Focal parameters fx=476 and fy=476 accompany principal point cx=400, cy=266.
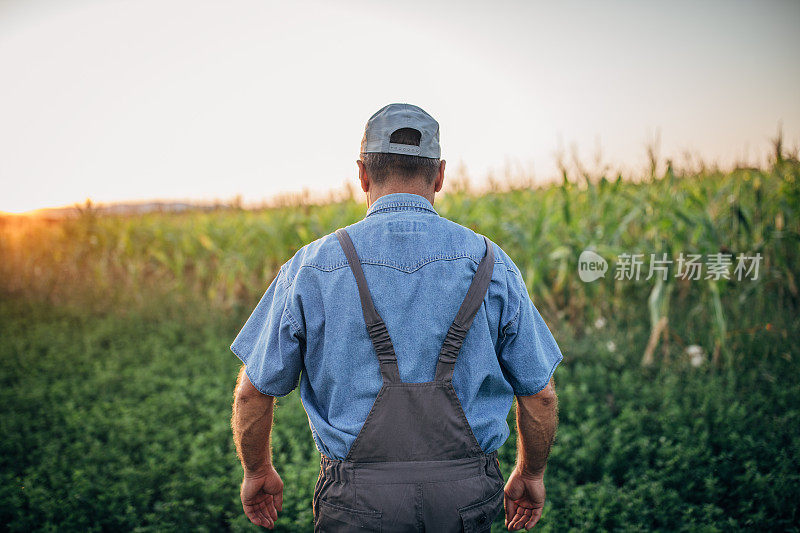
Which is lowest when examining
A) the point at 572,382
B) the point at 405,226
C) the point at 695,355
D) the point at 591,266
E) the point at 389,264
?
the point at 572,382

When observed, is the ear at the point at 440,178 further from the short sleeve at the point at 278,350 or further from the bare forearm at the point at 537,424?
the bare forearm at the point at 537,424

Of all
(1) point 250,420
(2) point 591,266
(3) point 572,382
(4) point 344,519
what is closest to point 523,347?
(4) point 344,519

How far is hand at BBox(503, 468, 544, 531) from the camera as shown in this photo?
166 centimetres

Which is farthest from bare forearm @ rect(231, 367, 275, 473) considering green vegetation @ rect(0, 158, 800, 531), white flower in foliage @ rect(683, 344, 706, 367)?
white flower in foliage @ rect(683, 344, 706, 367)

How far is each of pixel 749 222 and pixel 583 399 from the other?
2248 mm

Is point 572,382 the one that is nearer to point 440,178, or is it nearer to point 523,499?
point 523,499

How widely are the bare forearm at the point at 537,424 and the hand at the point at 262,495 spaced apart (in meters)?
0.84

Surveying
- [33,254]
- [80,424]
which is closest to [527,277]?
[80,424]

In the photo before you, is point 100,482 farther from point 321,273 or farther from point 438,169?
point 438,169

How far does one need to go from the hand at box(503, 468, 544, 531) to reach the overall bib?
0.40 m

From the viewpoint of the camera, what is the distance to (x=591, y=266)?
4.72 metres

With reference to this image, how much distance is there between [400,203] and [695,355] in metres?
4.13

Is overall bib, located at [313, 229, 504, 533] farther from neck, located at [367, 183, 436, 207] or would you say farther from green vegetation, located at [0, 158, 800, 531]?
green vegetation, located at [0, 158, 800, 531]

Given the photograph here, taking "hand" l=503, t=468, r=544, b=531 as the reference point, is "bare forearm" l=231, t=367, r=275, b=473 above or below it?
above
